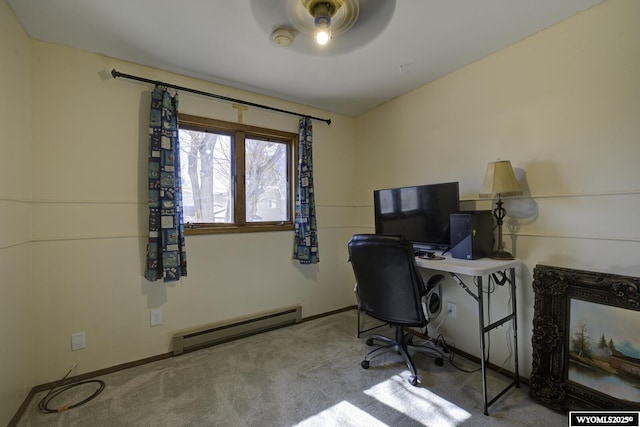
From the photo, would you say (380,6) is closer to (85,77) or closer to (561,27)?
(561,27)

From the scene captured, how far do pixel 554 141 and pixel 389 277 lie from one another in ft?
4.60

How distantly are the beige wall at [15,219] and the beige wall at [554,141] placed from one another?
299 centimetres

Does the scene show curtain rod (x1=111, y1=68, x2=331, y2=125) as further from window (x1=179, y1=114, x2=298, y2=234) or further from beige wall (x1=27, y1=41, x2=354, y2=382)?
window (x1=179, y1=114, x2=298, y2=234)

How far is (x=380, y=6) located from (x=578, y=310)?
6.95 ft

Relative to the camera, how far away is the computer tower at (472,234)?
6.07ft

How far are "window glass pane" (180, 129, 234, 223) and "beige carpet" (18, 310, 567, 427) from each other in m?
1.22

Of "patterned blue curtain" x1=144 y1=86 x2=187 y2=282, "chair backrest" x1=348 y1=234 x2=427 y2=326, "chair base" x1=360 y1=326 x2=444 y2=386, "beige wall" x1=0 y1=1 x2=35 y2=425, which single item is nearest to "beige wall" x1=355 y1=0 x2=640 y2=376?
"chair base" x1=360 y1=326 x2=444 y2=386

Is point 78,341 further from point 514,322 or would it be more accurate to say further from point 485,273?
point 514,322

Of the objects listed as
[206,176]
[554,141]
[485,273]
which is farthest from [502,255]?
[206,176]

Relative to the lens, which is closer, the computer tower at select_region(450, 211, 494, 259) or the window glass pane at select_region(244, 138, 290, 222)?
the computer tower at select_region(450, 211, 494, 259)

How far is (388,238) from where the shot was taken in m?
1.84

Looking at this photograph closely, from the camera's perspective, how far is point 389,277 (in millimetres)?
1927

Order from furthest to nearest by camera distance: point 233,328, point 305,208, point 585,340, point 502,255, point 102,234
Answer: point 305,208 < point 233,328 < point 102,234 < point 502,255 < point 585,340

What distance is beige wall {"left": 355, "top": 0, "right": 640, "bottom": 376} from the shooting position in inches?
60.1
